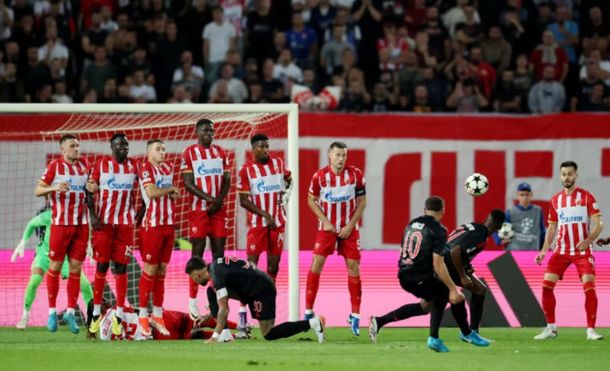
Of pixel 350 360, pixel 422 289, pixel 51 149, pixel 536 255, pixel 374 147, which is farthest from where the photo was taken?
pixel 374 147

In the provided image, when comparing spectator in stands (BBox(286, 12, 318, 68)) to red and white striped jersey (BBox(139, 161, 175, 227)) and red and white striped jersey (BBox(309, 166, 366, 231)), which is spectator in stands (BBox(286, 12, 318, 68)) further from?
red and white striped jersey (BBox(139, 161, 175, 227))

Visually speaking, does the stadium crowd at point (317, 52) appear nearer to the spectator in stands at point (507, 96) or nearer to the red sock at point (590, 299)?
the spectator in stands at point (507, 96)

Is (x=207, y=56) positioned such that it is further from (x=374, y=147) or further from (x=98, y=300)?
(x=98, y=300)

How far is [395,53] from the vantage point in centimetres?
2141

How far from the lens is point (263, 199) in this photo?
15094 millimetres

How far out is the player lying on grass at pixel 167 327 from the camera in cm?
1417

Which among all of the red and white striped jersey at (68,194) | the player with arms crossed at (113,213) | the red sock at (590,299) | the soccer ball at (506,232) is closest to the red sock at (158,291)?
the player with arms crossed at (113,213)

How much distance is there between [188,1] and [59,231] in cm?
792

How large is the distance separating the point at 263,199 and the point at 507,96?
6.75m

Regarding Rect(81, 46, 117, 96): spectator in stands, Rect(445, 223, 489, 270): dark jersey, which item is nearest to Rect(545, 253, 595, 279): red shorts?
Rect(445, 223, 489, 270): dark jersey

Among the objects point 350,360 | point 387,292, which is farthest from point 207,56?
point 350,360

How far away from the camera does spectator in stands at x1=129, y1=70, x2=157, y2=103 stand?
67.6 feet

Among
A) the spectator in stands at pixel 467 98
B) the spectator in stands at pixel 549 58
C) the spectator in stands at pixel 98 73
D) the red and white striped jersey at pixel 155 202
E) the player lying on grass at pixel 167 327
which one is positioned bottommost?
the player lying on grass at pixel 167 327

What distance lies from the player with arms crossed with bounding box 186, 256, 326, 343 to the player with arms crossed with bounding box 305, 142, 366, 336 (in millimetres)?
1418
